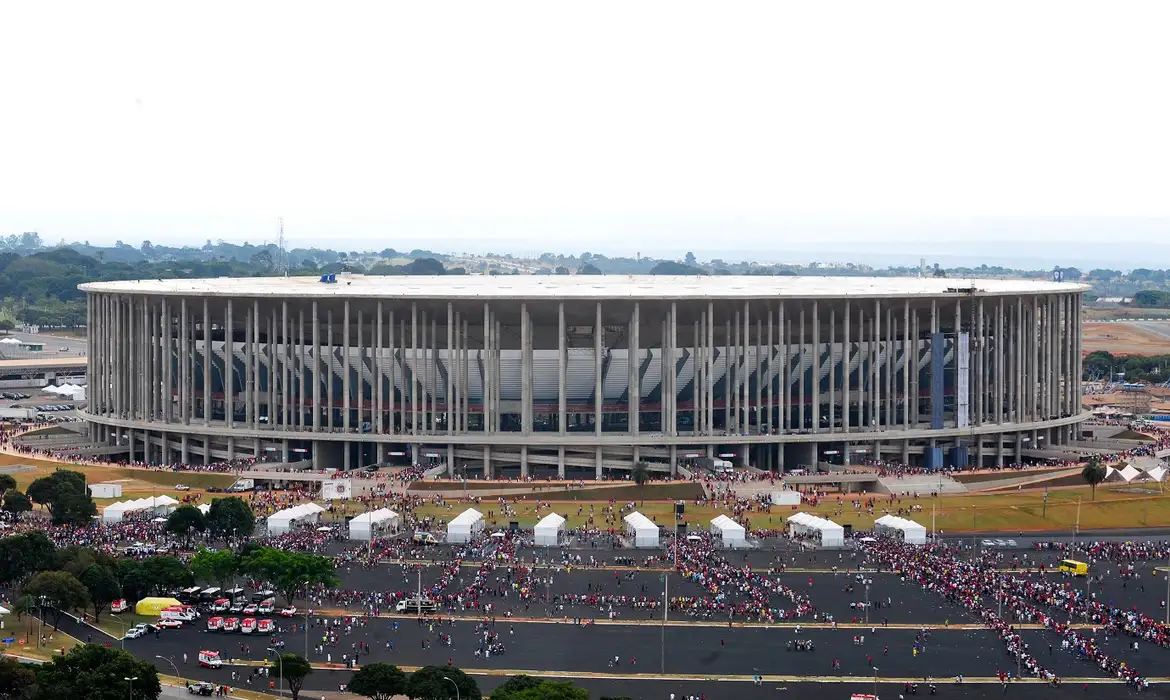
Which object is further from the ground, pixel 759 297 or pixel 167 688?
pixel 759 297

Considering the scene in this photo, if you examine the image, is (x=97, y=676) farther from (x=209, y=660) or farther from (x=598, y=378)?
(x=598, y=378)

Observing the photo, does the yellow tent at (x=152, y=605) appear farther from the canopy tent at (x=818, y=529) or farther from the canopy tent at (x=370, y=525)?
the canopy tent at (x=818, y=529)

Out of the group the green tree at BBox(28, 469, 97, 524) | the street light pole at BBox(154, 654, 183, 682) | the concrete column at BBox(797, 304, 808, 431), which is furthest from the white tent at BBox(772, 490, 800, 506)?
the street light pole at BBox(154, 654, 183, 682)

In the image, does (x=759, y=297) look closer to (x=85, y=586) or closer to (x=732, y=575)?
(x=732, y=575)

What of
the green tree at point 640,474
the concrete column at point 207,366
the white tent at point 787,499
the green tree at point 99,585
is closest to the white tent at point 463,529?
the green tree at point 640,474

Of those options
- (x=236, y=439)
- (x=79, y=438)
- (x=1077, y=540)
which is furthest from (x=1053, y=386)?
(x=79, y=438)

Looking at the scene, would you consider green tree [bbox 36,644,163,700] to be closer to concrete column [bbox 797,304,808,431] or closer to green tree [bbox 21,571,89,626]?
green tree [bbox 21,571,89,626]
